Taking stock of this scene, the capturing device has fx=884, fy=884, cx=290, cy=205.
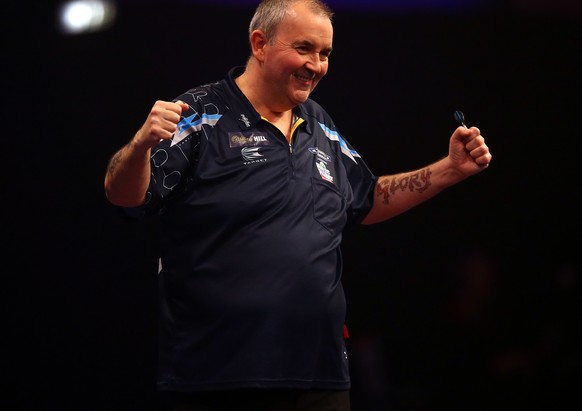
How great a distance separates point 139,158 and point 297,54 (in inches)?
21.4

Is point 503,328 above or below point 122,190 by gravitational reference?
below

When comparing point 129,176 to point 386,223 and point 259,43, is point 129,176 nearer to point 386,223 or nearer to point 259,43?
point 259,43

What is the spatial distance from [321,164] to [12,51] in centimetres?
142

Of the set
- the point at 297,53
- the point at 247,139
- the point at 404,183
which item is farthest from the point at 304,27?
the point at 404,183

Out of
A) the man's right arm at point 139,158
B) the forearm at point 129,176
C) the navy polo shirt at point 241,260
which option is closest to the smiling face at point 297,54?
the navy polo shirt at point 241,260

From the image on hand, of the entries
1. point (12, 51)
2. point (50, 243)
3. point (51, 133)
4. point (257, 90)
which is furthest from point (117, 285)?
point (257, 90)

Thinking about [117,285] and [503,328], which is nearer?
[117,285]

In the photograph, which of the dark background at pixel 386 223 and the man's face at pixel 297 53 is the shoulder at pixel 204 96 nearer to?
the man's face at pixel 297 53

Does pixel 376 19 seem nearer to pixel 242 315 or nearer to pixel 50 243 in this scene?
pixel 50 243

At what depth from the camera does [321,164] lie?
88.0 inches

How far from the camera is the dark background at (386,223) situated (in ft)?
10.1

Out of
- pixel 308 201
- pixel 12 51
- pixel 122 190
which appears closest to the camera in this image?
pixel 122 190

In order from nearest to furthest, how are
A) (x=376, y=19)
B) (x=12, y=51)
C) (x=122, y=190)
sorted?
1. (x=122, y=190)
2. (x=12, y=51)
3. (x=376, y=19)

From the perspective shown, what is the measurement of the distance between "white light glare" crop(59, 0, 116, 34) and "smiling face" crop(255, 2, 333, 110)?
3.87 ft
